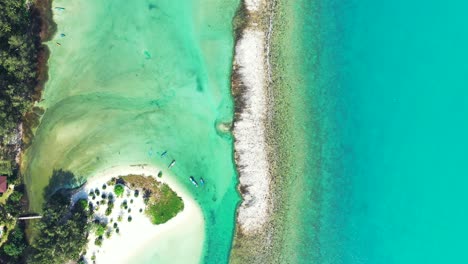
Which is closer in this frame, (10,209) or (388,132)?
(10,209)

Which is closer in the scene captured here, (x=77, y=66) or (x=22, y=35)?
(x=22, y=35)

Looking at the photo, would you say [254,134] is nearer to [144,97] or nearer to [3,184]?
[144,97]

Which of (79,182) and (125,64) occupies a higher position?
(125,64)

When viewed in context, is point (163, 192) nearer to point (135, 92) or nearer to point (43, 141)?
point (135, 92)

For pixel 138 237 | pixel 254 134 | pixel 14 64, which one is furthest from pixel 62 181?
pixel 254 134

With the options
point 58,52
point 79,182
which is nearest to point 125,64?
point 58,52

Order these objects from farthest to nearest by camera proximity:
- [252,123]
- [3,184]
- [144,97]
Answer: [252,123]
[144,97]
[3,184]
